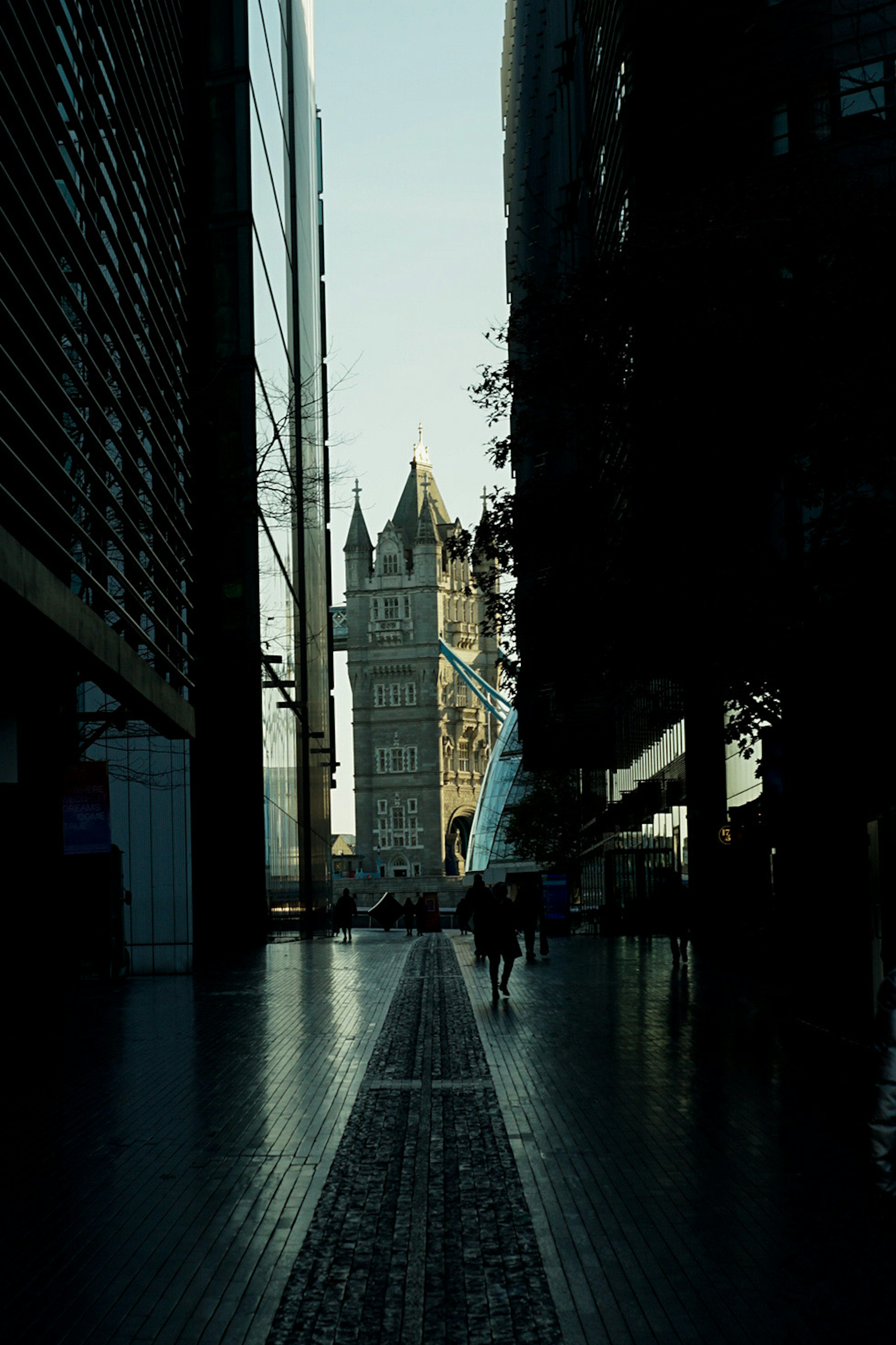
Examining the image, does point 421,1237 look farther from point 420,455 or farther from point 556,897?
point 420,455

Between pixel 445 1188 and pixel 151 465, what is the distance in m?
11.0

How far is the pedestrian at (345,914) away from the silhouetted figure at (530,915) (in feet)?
43.7

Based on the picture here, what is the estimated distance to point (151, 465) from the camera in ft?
57.5

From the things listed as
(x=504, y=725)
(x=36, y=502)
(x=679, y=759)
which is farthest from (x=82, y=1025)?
(x=504, y=725)

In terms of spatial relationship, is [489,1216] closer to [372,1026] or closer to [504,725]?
[372,1026]

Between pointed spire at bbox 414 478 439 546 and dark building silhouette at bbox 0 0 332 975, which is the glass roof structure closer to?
pointed spire at bbox 414 478 439 546

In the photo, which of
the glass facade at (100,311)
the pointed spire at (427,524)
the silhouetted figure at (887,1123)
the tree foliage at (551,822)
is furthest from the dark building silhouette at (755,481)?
the pointed spire at (427,524)

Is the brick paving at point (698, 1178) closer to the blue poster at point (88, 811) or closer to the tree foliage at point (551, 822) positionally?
the blue poster at point (88, 811)

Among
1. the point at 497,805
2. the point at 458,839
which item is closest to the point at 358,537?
the point at 458,839

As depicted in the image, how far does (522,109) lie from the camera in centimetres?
5938

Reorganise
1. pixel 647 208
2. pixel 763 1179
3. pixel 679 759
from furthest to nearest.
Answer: pixel 679 759, pixel 647 208, pixel 763 1179

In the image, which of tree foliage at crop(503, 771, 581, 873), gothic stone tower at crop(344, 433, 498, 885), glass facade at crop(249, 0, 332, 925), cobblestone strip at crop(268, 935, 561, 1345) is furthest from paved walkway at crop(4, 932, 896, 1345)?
gothic stone tower at crop(344, 433, 498, 885)

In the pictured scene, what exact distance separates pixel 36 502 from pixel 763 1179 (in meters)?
8.11

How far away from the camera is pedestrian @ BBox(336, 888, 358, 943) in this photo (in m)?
47.9
